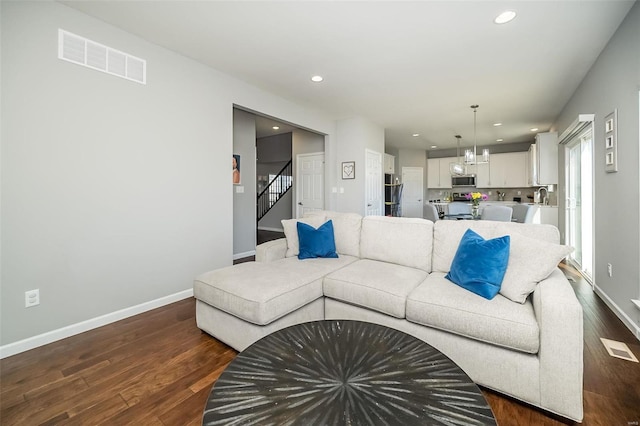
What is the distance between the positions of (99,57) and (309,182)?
14.1ft

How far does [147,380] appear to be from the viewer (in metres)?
1.75

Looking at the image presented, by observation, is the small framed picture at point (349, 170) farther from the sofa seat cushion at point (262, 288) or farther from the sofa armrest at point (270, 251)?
the sofa seat cushion at point (262, 288)

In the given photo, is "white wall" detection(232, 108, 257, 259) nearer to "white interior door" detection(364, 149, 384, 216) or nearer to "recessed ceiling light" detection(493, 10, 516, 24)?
"white interior door" detection(364, 149, 384, 216)

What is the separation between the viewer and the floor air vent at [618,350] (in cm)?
198

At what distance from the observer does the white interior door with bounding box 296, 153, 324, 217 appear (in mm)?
6168

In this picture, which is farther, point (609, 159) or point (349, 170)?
point (349, 170)

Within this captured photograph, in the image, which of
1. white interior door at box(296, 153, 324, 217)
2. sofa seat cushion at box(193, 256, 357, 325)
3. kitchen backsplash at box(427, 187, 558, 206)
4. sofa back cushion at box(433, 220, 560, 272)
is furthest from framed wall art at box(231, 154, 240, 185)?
kitchen backsplash at box(427, 187, 558, 206)

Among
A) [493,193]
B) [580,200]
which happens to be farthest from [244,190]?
[493,193]

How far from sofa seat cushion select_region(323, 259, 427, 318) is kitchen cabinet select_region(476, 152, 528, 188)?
723 cm

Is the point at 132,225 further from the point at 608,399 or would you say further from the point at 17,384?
the point at 608,399

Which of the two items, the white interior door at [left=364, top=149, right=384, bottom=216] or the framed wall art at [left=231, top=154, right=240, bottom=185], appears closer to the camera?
the framed wall art at [left=231, top=154, right=240, bottom=185]

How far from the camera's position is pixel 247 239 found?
17.0 ft

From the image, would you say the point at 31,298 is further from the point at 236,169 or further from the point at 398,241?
the point at 236,169

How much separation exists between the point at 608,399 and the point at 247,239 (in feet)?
15.4
